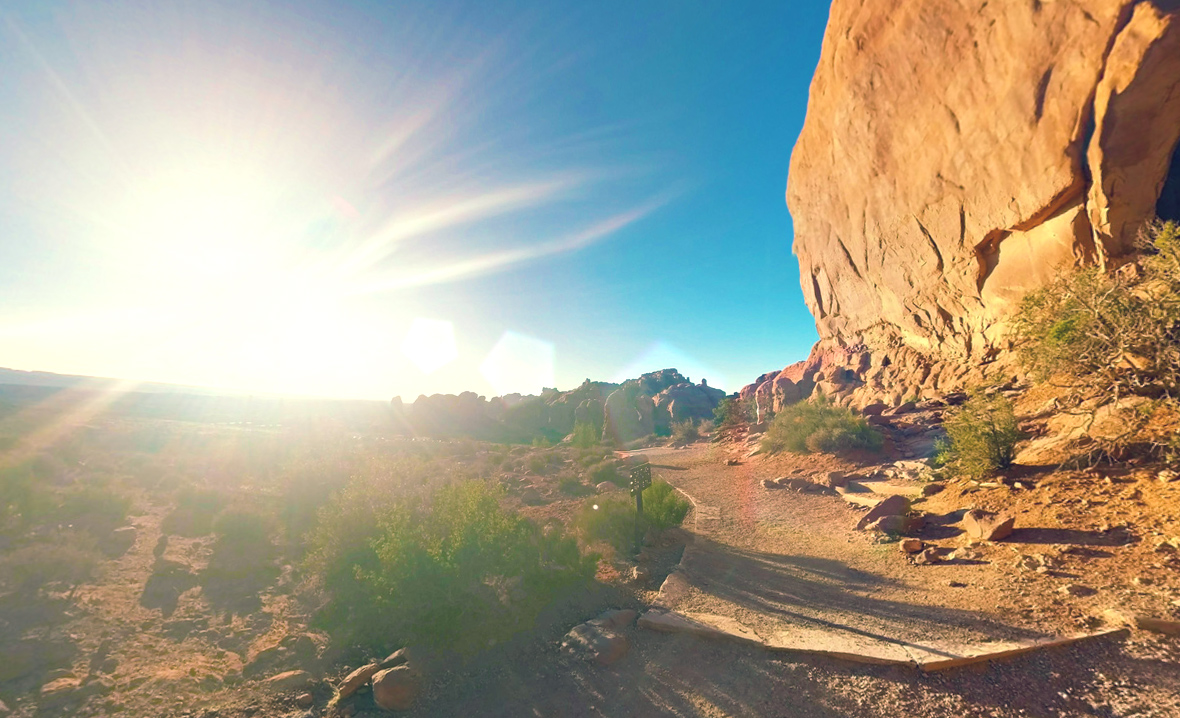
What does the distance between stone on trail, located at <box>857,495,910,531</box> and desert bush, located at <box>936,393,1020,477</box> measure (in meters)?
1.82

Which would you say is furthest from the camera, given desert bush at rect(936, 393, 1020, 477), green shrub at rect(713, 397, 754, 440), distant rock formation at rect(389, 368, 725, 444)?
distant rock formation at rect(389, 368, 725, 444)

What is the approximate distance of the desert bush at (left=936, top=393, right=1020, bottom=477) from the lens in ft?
30.3

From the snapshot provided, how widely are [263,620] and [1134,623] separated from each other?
10.5 m

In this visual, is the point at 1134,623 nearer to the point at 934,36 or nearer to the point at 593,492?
the point at 593,492

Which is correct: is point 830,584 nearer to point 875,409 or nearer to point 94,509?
point 94,509

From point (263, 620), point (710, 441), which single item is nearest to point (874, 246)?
point (710, 441)

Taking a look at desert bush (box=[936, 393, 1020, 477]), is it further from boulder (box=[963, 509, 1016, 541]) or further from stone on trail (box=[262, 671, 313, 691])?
stone on trail (box=[262, 671, 313, 691])

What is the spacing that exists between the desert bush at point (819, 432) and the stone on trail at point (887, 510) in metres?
7.05

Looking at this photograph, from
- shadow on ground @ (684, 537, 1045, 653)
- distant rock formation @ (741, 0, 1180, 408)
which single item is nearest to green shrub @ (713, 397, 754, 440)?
distant rock formation @ (741, 0, 1180, 408)

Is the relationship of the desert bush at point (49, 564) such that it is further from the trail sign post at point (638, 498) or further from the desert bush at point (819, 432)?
the desert bush at point (819, 432)

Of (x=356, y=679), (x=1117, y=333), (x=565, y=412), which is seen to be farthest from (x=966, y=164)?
(x=565, y=412)

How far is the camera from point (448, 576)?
6035mm

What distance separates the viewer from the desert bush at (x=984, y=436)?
923 cm

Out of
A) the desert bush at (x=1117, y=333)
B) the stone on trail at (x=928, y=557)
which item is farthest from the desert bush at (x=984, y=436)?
the stone on trail at (x=928, y=557)
